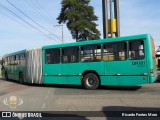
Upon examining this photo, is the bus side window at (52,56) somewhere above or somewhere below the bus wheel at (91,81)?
above

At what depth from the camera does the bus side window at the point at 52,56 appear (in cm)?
1982

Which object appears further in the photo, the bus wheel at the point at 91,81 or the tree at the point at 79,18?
the tree at the point at 79,18

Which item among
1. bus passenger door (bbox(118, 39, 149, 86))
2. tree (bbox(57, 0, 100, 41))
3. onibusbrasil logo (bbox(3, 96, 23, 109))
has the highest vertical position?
tree (bbox(57, 0, 100, 41))

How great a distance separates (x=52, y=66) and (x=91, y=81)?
3181mm

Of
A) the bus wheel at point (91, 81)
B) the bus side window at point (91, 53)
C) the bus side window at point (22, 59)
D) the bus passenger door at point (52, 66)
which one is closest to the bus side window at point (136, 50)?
the bus side window at point (91, 53)

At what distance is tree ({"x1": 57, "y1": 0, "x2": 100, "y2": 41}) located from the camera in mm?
53625

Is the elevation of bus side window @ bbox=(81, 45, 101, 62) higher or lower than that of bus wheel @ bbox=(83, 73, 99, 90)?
higher

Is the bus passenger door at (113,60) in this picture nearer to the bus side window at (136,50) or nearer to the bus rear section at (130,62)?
the bus rear section at (130,62)

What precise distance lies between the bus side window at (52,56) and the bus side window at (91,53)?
2015 mm

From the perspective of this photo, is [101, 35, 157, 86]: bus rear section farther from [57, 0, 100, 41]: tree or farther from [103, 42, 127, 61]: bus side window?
[57, 0, 100, 41]: tree

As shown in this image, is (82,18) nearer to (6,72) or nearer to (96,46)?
(6,72)

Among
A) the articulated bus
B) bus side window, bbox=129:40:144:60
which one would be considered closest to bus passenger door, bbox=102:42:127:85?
the articulated bus

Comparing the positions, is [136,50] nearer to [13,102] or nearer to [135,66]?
[135,66]

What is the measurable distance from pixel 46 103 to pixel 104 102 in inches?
86.7
